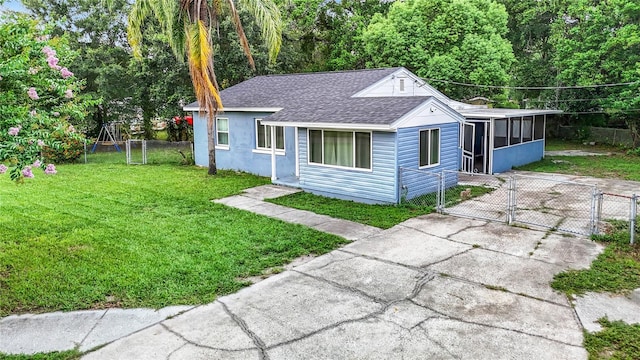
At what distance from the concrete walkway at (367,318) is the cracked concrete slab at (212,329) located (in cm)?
1

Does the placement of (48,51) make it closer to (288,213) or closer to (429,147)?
(288,213)

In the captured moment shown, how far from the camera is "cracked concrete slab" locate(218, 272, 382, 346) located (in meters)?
5.89

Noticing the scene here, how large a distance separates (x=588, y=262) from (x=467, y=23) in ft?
65.3

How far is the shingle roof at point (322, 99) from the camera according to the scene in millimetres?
12555

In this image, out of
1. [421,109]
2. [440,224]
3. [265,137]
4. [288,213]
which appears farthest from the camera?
[265,137]

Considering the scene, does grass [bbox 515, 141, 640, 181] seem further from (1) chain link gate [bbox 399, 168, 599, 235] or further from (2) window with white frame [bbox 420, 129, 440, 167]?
(2) window with white frame [bbox 420, 129, 440, 167]

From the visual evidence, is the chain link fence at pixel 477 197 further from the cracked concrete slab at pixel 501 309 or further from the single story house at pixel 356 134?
the cracked concrete slab at pixel 501 309

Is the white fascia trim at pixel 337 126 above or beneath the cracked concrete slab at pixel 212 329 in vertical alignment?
above

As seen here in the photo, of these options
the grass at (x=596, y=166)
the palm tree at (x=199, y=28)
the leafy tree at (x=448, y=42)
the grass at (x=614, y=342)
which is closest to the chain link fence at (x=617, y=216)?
the grass at (x=614, y=342)

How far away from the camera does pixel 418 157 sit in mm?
12586

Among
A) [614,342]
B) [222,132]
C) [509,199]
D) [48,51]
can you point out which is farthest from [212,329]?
[222,132]

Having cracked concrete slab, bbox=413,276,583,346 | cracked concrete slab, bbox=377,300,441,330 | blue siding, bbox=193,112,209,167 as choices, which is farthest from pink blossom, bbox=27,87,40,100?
blue siding, bbox=193,112,209,167

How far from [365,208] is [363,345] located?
6687mm

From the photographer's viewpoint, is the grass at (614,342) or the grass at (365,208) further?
the grass at (365,208)
